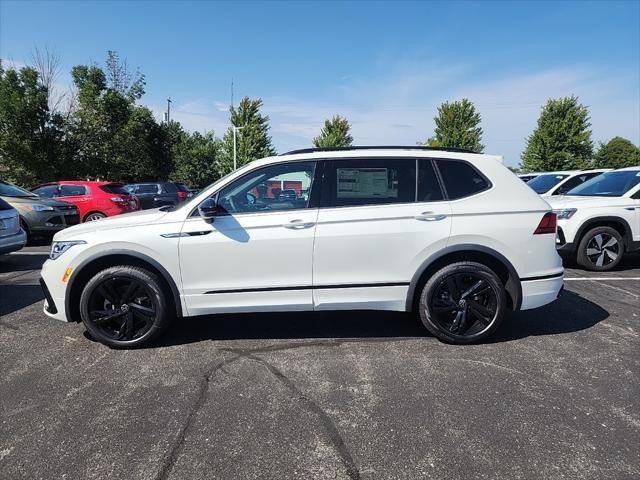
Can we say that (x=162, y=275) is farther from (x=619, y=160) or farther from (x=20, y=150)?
(x=619, y=160)

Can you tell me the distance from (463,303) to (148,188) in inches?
530

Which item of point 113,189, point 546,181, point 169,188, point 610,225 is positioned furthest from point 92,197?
point 546,181

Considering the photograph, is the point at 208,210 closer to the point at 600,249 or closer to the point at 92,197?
the point at 600,249

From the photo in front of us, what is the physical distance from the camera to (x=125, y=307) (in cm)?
380

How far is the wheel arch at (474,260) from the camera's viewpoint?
378 centimetres

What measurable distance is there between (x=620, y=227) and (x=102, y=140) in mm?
22261

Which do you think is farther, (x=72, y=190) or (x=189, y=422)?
(x=72, y=190)

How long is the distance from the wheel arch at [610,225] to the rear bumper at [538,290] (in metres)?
3.74

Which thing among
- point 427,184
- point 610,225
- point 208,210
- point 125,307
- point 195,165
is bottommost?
point 125,307

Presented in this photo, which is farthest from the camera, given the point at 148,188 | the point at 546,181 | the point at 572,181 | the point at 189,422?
the point at 148,188

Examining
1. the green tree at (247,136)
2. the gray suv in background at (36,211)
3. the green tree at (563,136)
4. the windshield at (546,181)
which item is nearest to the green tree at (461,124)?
the green tree at (563,136)

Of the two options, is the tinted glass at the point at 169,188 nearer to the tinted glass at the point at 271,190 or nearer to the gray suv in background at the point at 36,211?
the gray suv in background at the point at 36,211

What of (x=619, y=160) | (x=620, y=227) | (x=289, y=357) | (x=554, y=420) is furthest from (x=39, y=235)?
(x=619, y=160)

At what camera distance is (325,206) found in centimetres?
378
